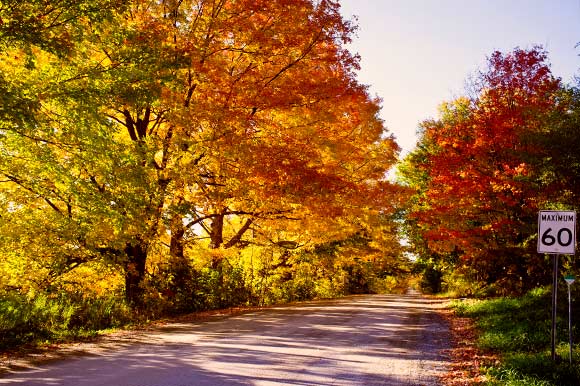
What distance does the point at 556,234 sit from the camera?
10.8 m

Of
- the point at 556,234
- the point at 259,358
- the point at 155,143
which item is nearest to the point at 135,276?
the point at 155,143

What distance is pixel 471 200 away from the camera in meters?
23.0

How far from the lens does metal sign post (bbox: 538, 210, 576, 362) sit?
1058 centimetres

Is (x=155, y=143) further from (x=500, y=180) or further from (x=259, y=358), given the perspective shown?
(x=500, y=180)

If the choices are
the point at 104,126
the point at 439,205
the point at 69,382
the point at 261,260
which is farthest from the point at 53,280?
the point at 439,205

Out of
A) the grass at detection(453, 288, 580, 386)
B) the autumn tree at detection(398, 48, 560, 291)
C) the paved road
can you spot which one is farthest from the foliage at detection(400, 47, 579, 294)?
the paved road

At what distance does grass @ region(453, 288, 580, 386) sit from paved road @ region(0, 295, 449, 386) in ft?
3.97

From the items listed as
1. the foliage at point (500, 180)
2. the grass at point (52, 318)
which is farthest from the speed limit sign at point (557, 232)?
the grass at point (52, 318)

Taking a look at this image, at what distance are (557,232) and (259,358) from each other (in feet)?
20.7

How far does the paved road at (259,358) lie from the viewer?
8.65m

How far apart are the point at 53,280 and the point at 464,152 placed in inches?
652

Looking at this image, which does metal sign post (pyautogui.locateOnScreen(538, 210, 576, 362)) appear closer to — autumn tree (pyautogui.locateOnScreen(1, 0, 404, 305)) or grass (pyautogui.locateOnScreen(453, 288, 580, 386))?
grass (pyautogui.locateOnScreen(453, 288, 580, 386))

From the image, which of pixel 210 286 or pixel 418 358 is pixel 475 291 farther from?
pixel 418 358

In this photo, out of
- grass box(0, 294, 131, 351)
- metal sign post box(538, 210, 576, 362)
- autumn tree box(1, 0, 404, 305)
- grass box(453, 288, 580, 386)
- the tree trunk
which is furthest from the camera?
the tree trunk
